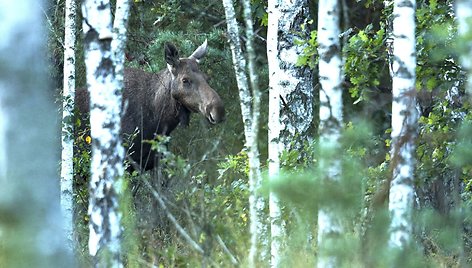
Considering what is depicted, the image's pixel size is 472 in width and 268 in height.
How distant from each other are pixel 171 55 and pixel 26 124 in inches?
418

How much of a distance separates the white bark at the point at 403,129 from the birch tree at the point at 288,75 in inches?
127

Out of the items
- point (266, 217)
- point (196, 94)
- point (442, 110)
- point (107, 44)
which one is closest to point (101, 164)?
point (107, 44)

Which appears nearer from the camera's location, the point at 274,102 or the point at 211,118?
the point at 274,102

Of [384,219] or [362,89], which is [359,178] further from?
[362,89]

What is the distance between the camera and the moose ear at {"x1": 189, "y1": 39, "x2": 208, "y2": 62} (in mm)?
16922

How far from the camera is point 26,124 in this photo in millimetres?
6090

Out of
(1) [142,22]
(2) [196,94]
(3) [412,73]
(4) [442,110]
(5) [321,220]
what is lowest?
(5) [321,220]

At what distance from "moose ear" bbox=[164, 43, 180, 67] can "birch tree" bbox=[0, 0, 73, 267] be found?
10.2 m

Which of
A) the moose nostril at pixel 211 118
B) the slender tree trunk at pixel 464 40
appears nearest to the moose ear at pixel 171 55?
the moose nostril at pixel 211 118

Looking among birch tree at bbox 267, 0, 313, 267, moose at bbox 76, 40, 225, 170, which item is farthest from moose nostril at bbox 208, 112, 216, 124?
birch tree at bbox 267, 0, 313, 267

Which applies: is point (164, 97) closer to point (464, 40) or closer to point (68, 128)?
point (68, 128)

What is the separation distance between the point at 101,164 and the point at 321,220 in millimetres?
1896

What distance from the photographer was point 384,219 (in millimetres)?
6957

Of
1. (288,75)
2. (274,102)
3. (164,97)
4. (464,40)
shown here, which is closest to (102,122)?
(464,40)
